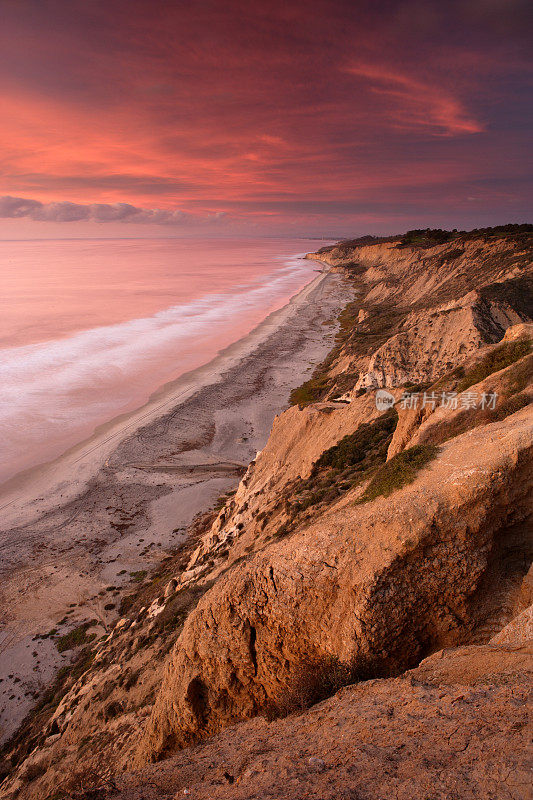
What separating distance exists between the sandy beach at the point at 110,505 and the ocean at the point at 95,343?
4.01 meters

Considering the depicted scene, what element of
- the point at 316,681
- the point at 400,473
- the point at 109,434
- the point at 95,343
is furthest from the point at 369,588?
the point at 95,343

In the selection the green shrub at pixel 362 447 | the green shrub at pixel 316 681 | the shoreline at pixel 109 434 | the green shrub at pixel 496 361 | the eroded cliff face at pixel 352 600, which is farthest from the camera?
the shoreline at pixel 109 434

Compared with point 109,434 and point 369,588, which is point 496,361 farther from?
point 109,434

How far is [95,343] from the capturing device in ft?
207

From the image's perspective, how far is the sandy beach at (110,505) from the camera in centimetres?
1897

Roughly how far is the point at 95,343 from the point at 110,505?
4243 cm

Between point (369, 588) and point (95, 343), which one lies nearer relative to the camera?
point (369, 588)

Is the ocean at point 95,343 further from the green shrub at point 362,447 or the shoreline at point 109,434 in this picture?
the green shrub at point 362,447

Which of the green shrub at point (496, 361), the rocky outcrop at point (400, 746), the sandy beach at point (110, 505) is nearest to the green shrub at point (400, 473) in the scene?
the rocky outcrop at point (400, 746)

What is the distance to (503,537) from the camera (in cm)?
744

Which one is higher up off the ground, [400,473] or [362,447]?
[400,473]

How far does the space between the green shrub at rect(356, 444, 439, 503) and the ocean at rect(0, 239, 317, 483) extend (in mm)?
31128

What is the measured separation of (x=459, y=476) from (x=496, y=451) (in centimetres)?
86

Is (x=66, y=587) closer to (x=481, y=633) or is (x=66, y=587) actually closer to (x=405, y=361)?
(x=481, y=633)
